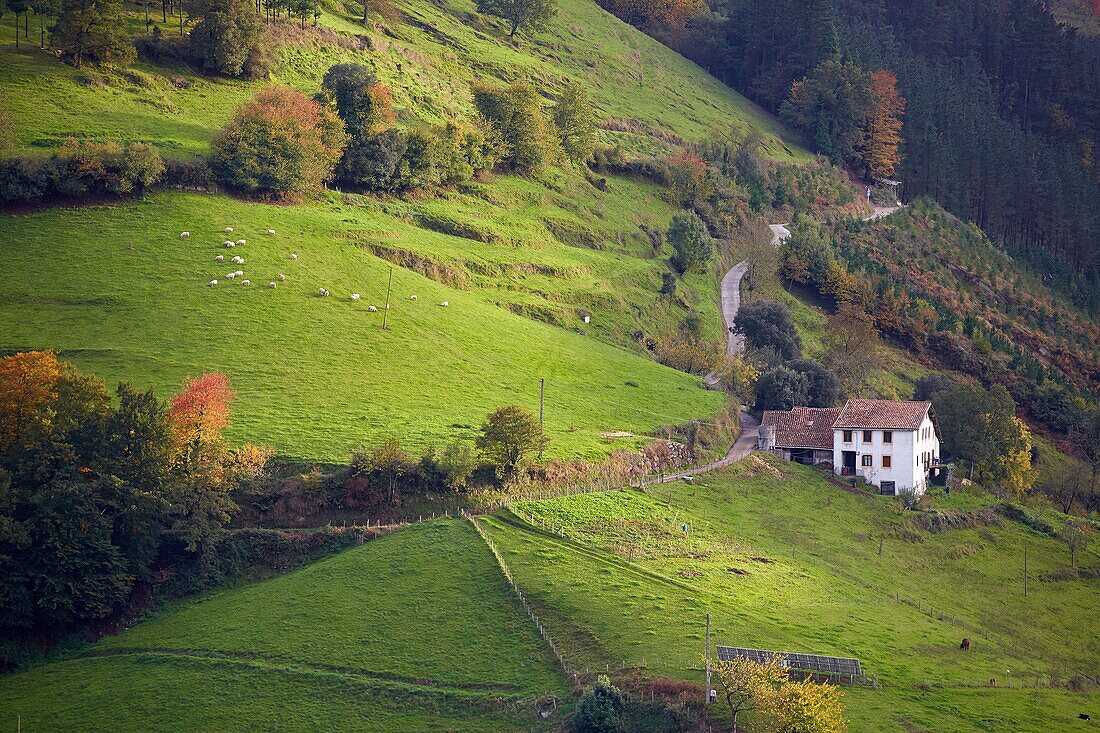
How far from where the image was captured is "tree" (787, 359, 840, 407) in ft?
347

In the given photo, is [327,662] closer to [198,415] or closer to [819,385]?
[198,415]

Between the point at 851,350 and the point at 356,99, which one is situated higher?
the point at 356,99

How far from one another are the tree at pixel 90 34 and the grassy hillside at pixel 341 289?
5.59 ft

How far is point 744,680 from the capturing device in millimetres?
52312

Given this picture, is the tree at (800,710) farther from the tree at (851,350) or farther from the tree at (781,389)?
the tree at (851,350)

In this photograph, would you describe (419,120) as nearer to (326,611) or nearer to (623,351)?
(623,351)

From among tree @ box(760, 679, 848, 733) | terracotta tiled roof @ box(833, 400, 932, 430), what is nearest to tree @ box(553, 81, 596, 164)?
terracotta tiled roof @ box(833, 400, 932, 430)

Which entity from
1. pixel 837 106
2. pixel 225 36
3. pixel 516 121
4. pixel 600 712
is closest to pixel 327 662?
pixel 600 712

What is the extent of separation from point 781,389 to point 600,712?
183ft

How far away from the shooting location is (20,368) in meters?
70.2

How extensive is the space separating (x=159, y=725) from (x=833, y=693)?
1260 inches

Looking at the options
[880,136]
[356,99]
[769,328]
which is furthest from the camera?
[880,136]

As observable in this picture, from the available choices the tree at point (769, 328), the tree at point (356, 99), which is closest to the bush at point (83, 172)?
the tree at point (356, 99)

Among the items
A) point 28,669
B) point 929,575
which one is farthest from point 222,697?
point 929,575
